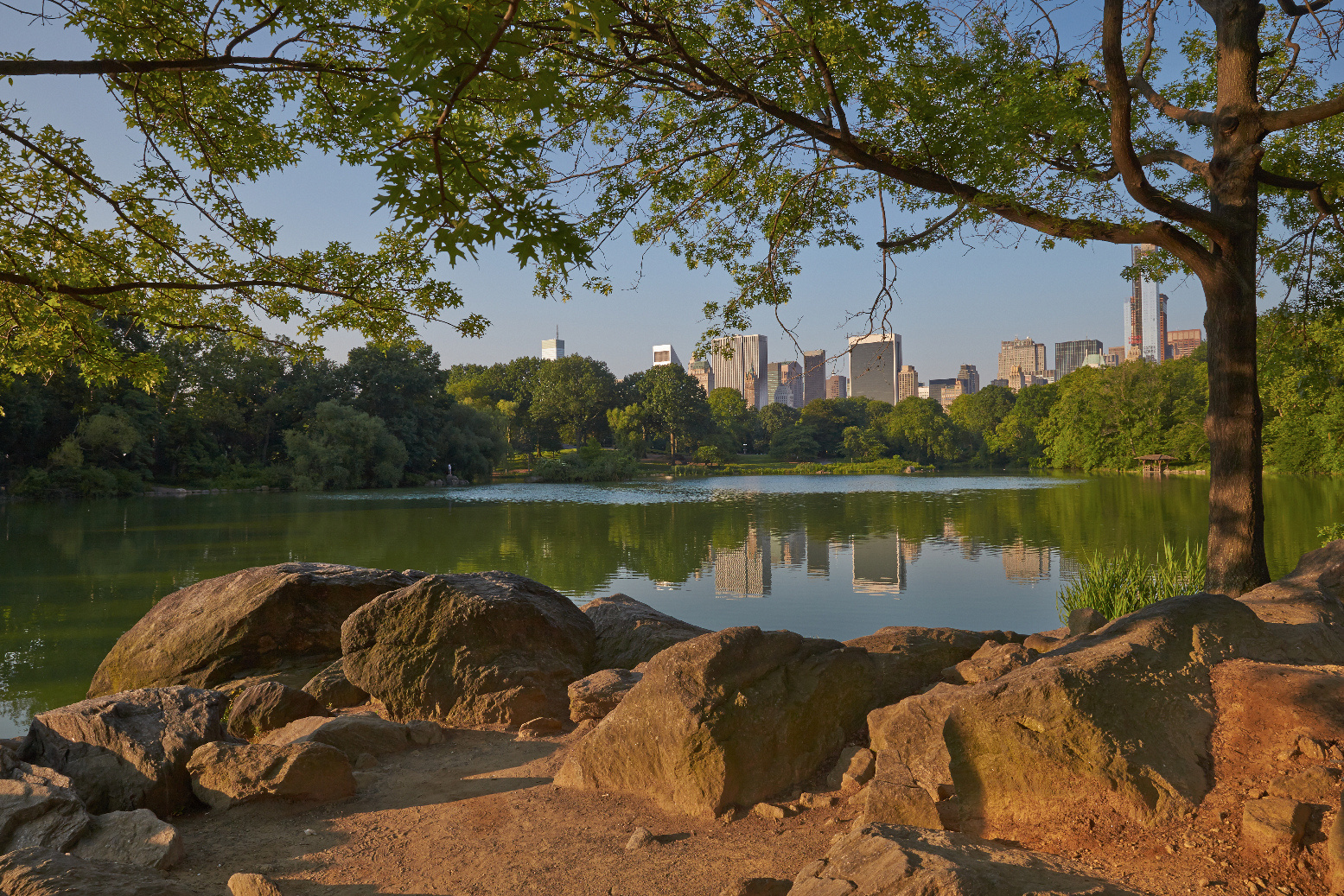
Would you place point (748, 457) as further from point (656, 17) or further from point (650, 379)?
point (656, 17)

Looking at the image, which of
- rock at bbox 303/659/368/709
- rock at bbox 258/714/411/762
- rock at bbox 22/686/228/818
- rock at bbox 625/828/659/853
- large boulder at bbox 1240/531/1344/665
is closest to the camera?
rock at bbox 625/828/659/853

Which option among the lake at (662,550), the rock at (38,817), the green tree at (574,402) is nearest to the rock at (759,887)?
the rock at (38,817)

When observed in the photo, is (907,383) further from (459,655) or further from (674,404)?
(459,655)

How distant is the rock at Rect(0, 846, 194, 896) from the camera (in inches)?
104

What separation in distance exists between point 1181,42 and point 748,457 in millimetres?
76888

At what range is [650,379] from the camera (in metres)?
77.4

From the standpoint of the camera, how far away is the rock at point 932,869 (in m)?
2.38

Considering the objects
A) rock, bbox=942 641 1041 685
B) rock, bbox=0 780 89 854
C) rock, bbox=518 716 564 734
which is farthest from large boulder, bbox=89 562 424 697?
rock, bbox=942 641 1041 685

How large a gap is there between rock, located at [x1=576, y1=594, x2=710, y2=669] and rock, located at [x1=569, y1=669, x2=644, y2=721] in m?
0.89

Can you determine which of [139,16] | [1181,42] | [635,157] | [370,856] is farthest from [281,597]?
[1181,42]

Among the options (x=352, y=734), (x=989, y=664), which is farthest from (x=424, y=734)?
(x=989, y=664)

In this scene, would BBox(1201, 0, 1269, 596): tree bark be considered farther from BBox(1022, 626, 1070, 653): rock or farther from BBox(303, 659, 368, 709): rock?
BBox(303, 659, 368, 709): rock

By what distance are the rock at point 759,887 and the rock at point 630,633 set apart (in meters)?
3.69

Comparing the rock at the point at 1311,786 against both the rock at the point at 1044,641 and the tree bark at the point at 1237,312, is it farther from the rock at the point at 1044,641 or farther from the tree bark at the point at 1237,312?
the tree bark at the point at 1237,312
